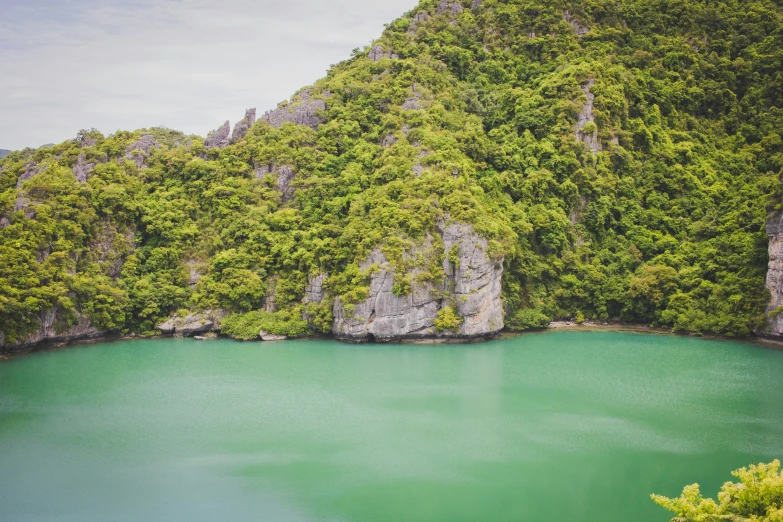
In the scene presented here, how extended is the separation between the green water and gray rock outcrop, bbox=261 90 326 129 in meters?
20.6

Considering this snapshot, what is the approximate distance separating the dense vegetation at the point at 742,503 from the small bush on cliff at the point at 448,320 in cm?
2365

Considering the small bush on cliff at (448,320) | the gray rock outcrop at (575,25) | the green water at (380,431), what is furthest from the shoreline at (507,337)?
the gray rock outcrop at (575,25)

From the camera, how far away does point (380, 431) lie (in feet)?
69.8

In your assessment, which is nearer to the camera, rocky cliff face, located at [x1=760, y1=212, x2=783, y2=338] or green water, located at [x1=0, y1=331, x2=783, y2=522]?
green water, located at [x1=0, y1=331, x2=783, y2=522]

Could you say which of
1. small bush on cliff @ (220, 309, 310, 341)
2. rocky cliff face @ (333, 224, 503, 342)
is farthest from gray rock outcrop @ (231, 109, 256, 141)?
rocky cliff face @ (333, 224, 503, 342)

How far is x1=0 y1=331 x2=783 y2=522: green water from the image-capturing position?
53.8 feet

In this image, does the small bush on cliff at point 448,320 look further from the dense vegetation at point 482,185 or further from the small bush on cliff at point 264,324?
the small bush on cliff at point 264,324

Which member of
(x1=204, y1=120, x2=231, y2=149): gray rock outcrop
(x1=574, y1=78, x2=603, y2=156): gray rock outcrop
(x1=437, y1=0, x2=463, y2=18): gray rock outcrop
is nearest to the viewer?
(x1=574, y1=78, x2=603, y2=156): gray rock outcrop

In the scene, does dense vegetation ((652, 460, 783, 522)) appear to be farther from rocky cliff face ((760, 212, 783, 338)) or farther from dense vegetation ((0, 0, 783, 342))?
rocky cliff face ((760, 212, 783, 338))

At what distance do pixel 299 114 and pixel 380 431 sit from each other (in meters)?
31.0

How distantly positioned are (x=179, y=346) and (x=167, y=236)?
8.80m

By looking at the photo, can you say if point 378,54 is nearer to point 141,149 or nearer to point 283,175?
point 283,175

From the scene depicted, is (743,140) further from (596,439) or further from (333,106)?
(596,439)

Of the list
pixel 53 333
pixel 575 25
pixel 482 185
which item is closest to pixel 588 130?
pixel 482 185
